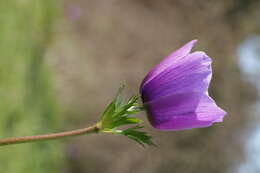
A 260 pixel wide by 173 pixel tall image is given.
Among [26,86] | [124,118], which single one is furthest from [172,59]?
[26,86]

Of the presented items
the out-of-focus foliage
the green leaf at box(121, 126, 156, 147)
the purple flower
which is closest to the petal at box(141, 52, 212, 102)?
the purple flower

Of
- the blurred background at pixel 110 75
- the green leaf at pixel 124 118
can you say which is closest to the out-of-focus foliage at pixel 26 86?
the blurred background at pixel 110 75

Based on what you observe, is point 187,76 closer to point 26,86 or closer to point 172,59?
point 172,59

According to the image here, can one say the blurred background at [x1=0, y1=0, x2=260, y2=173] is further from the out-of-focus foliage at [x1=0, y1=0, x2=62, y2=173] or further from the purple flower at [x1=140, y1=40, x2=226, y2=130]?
the purple flower at [x1=140, y1=40, x2=226, y2=130]

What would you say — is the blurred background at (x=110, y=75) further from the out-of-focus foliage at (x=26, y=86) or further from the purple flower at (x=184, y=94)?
the purple flower at (x=184, y=94)

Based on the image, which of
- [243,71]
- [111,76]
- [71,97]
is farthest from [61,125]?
[243,71]

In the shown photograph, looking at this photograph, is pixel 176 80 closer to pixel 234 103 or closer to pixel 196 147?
pixel 196 147

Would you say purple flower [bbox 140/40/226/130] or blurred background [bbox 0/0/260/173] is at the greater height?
purple flower [bbox 140/40/226/130]

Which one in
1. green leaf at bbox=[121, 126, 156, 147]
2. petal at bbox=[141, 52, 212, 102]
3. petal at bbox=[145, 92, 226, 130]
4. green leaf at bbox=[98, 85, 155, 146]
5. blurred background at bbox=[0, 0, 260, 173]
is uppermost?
petal at bbox=[141, 52, 212, 102]
